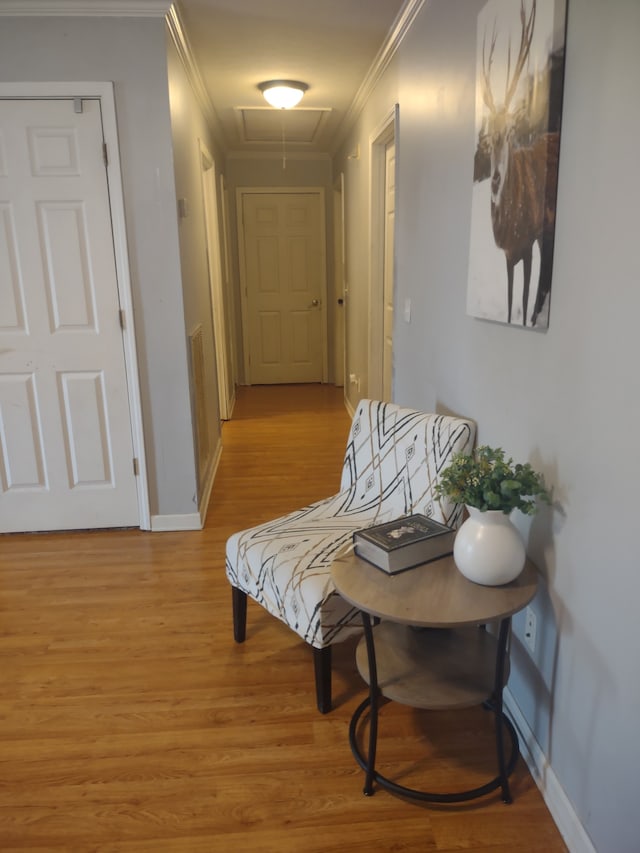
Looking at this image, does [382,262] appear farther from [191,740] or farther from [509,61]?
[191,740]

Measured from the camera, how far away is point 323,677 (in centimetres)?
180

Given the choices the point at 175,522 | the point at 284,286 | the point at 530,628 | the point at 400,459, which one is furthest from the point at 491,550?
the point at 284,286

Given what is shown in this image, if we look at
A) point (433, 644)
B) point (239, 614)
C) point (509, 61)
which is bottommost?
point (239, 614)

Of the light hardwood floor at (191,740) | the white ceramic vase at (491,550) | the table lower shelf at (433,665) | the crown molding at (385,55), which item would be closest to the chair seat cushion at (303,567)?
the table lower shelf at (433,665)

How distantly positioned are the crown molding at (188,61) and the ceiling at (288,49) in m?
0.01

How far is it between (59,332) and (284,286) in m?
3.75

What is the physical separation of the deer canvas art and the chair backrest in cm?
40

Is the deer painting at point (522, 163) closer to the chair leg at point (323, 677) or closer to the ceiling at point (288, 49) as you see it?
the chair leg at point (323, 677)

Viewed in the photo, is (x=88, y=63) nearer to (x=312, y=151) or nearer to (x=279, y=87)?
(x=279, y=87)

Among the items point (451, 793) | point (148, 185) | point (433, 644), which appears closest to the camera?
point (451, 793)

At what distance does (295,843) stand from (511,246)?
1583 millimetres

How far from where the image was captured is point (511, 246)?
62.6 inches

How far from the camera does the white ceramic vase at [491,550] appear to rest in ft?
4.60

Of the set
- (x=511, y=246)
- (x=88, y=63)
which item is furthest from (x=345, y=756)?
(x=88, y=63)
